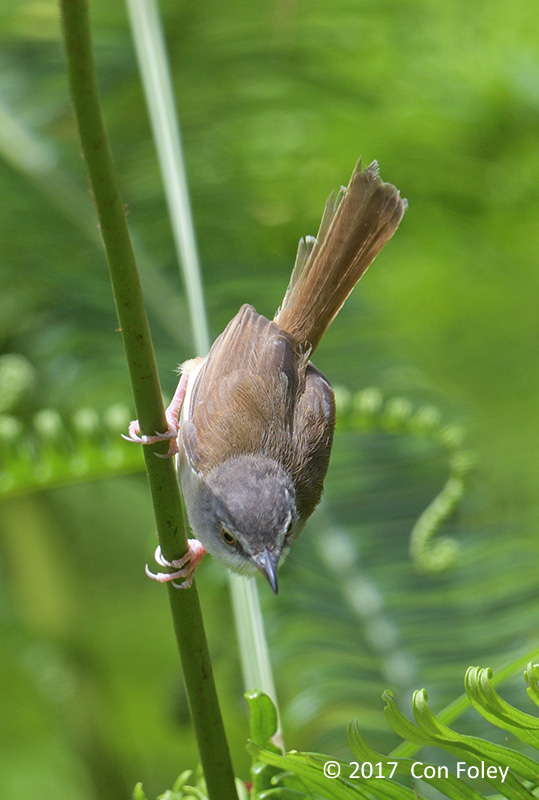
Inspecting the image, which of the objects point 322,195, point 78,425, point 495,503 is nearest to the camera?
point 78,425

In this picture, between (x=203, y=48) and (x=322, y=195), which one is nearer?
(x=203, y=48)

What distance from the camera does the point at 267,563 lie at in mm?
1795

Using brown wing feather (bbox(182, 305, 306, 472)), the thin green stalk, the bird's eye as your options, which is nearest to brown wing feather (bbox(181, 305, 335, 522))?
brown wing feather (bbox(182, 305, 306, 472))

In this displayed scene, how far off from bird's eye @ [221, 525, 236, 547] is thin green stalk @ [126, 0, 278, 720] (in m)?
0.11

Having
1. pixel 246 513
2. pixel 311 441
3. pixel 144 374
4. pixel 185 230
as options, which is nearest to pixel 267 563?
pixel 246 513

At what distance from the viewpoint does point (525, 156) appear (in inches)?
113

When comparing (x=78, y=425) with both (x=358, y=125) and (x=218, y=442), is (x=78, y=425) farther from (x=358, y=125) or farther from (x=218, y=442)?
(x=358, y=125)

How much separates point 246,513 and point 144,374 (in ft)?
3.23

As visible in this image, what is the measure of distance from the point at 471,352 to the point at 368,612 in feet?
4.17

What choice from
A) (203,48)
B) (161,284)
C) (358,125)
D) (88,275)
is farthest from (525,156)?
(88,275)

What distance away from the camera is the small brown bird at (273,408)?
6.26ft

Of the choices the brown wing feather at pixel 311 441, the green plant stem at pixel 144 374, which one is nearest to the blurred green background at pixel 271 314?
the brown wing feather at pixel 311 441

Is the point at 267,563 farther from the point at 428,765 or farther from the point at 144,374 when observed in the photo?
the point at 144,374

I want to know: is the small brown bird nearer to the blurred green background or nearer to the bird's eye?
the bird's eye
